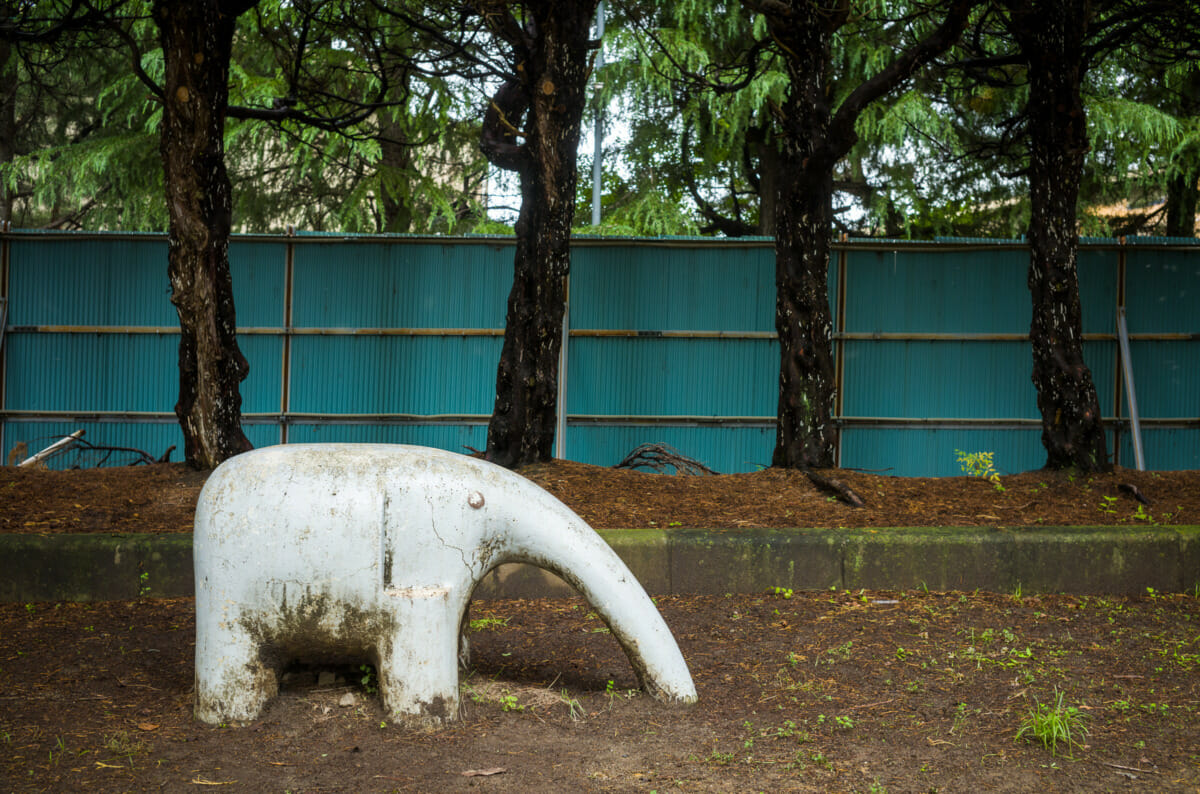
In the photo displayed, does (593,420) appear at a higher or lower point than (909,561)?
higher

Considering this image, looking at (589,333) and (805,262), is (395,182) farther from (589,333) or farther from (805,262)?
(805,262)

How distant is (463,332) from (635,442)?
2.15 meters

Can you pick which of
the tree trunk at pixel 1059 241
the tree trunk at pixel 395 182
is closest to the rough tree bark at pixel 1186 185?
the tree trunk at pixel 1059 241

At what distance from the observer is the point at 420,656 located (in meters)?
3.51

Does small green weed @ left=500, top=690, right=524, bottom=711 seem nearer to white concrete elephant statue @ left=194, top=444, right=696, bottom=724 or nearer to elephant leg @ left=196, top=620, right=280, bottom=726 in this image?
white concrete elephant statue @ left=194, top=444, right=696, bottom=724

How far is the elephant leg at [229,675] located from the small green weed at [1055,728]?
282cm

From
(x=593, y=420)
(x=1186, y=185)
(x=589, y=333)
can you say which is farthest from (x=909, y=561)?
(x=1186, y=185)

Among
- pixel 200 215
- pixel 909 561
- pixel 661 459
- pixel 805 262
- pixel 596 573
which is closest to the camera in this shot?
pixel 596 573

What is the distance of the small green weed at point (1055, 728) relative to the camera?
137 inches

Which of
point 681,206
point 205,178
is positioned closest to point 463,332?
point 205,178

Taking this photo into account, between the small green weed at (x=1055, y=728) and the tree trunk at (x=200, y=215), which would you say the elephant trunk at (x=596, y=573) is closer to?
the small green weed at (x=1055, y=728)

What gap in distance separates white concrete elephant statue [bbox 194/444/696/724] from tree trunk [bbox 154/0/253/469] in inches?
141

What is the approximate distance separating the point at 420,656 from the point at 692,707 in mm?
1136

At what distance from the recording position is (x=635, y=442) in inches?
404
